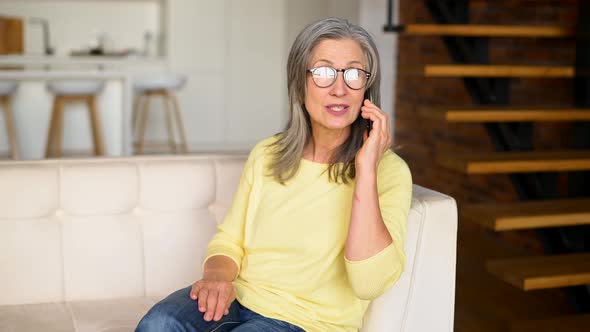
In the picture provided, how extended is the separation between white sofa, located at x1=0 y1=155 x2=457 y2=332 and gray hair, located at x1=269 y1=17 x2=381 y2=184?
1.08 feet

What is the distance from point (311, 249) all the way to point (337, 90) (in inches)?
13.8

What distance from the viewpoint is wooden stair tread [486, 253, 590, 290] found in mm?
3123

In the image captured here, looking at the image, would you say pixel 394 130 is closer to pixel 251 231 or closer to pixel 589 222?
pixel 589 222

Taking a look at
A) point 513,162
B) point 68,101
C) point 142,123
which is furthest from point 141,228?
point 142,123

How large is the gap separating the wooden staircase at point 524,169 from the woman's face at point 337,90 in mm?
1448

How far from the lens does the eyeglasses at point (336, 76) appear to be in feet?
6.30

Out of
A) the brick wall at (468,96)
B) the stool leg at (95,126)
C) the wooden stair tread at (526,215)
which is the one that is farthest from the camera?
the stool leg at (95,126)

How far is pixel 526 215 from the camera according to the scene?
10.9ft

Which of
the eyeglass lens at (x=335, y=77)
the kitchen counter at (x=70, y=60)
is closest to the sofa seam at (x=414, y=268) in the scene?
the eyeglass lens at (x=335, y=77)

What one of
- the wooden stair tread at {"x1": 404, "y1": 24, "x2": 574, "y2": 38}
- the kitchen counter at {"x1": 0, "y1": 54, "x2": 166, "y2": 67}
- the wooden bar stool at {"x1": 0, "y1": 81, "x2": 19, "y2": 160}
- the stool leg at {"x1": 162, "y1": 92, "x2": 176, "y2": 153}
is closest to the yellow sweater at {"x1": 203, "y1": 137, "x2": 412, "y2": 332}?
the wooden stair tread at {"x1": 404, "y1": 24, "x2": 574, "y2": 38}

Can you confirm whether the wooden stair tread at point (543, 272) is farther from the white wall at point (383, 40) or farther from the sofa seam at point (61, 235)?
the white wall at point (383, 40)

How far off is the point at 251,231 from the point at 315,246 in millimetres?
207

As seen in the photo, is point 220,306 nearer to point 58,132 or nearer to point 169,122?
point 58,132

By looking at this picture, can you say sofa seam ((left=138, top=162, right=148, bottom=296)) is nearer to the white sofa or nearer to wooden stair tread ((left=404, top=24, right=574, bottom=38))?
the white sofa
